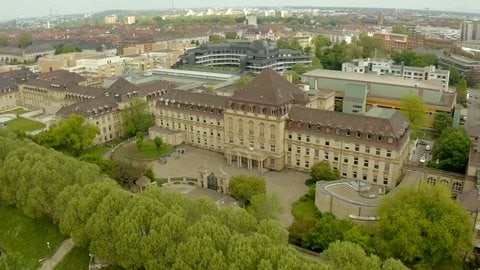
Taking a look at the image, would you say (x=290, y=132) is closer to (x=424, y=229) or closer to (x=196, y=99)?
(x=196, y=99)

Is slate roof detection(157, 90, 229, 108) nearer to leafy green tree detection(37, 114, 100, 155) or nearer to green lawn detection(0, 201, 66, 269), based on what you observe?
leafy green tree detection(37, 114, 100, 155)

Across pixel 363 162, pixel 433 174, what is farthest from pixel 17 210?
pixel 433 174

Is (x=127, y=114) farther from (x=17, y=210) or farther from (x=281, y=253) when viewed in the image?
(x=281, y=253)

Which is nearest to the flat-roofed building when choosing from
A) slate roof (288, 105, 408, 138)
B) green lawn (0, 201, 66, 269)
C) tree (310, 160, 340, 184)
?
slate roof (288, 105, 408, 138)

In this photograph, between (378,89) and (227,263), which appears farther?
(378,89)

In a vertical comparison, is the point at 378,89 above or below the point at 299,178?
above
